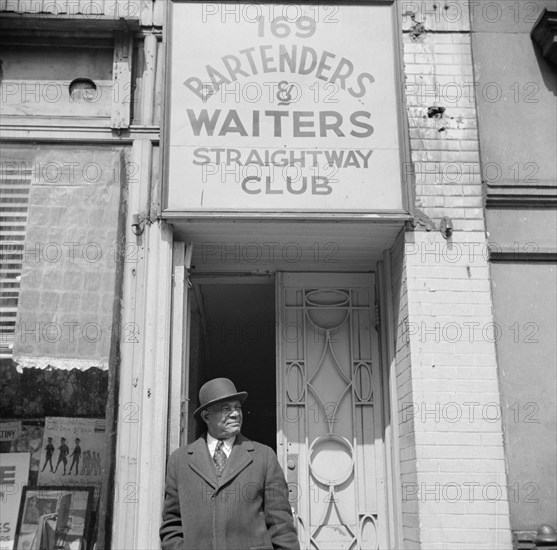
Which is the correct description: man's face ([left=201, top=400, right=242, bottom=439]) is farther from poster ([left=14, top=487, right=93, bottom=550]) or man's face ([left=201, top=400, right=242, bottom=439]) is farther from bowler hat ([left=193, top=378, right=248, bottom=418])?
poster ([left=14, top=487, right=93, bottom=550])

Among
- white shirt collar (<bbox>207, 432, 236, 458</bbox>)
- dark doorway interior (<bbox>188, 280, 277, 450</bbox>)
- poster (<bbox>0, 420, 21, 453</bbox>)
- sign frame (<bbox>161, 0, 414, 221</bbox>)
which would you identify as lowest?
white shirt collar (<bbox>207, 432, 236, 458</bbox>)

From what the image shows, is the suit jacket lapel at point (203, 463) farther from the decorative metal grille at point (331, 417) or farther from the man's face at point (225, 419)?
the decorative metal grille at point (331, 417)

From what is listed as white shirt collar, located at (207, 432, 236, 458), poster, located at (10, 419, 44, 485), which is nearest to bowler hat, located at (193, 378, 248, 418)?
white shirt collar, located at (207, 432, 236, 458)

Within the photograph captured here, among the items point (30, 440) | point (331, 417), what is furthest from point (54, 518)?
point (331, 417)

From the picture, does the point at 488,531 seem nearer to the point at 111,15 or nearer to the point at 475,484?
the point at 475,484

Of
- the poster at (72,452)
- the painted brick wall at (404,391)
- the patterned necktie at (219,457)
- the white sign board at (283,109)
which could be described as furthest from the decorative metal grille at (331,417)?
the poster at (72,452)

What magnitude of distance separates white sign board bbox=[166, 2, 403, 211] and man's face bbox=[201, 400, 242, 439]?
1.52 metres

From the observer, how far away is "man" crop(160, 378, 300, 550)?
4.35 metres

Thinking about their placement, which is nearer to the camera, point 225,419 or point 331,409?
point 225,419

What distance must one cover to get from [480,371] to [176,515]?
237 centimetres

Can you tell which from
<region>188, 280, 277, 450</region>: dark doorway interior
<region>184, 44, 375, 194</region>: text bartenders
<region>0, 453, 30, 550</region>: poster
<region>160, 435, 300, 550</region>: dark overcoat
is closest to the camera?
<region>160, 435, 300, 550</region>: dark overcoat

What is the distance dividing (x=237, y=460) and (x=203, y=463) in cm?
22

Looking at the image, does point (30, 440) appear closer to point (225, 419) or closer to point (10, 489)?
point (10, 489)

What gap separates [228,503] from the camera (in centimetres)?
437
